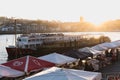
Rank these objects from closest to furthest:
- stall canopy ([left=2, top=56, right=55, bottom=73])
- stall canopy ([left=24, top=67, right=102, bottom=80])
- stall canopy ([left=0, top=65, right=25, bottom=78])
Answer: stall canopy ([left=24, top=67, right=102, bottom=80]), stall canopy ([left=0, top=65, right=25, bottom=78]), stall canopy ([left=2, top=56, right=55, bottom=73])

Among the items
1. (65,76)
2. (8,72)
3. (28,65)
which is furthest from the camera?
(28,65)

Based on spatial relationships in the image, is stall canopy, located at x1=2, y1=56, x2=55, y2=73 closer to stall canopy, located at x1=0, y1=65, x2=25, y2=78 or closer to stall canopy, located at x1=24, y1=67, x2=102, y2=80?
stall canopy, located at x1=0, y1=65, x2=25, y2=78

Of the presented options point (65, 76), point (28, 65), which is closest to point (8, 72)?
→ point (28, 65)

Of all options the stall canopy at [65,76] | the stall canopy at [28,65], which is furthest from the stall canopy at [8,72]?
the stall canopy at [65,76]

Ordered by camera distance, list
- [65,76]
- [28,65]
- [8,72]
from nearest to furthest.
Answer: [65,76] < [8,72] < [28,65]

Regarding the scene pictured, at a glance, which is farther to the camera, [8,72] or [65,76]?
[8,72]

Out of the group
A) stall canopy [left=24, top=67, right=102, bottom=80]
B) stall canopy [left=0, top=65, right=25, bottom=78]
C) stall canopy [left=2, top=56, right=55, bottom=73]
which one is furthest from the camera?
stall canopy [left=2, top=56, right=55, bottom=73]

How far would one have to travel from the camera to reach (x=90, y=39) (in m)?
67.4

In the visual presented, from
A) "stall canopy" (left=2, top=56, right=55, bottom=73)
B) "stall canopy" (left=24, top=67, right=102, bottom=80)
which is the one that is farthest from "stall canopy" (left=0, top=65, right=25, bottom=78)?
"stall canopy" (left=24, top=67, right=102, bottom=80)

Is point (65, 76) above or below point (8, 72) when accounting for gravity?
above

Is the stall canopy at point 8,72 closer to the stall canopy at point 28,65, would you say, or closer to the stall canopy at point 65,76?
the stall canopy at point 28,65

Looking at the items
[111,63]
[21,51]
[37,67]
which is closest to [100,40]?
[21,51]

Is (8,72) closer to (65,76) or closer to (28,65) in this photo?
(28,65)

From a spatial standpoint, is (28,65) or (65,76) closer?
(65,76)
